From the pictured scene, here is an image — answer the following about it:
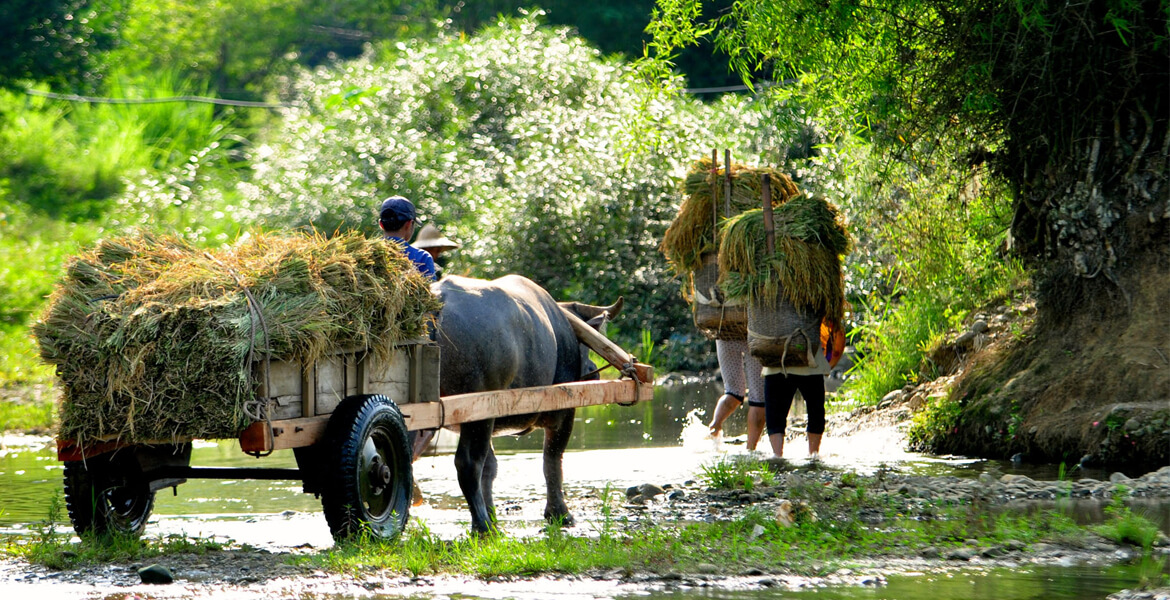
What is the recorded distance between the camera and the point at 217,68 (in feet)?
136

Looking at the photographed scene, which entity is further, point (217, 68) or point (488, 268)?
point (217, 68)

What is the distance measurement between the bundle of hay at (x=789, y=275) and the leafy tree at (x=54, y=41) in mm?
18821

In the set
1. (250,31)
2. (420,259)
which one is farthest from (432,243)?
(250,31)

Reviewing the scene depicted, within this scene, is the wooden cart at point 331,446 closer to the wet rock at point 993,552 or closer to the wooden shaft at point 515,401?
the wooden shaft at point 515,401

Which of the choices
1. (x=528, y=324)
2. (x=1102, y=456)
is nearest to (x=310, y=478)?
(x=528, y=324)

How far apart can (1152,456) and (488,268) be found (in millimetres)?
12006

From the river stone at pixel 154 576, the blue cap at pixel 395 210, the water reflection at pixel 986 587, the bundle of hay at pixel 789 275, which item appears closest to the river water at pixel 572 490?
the water reflection at pixel 986 587

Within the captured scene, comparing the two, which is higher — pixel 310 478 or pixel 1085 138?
pixel 1085 138

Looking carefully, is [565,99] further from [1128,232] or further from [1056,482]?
[1056,482]

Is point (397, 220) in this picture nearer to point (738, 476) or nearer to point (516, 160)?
point (738, 476)

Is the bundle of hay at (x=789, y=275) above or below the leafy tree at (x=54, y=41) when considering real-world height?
below

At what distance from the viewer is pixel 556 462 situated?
26.9 feet

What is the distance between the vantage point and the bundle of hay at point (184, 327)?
19.2ft

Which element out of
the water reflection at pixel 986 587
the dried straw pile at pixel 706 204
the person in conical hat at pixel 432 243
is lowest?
the water reflection at pixel 986 587
